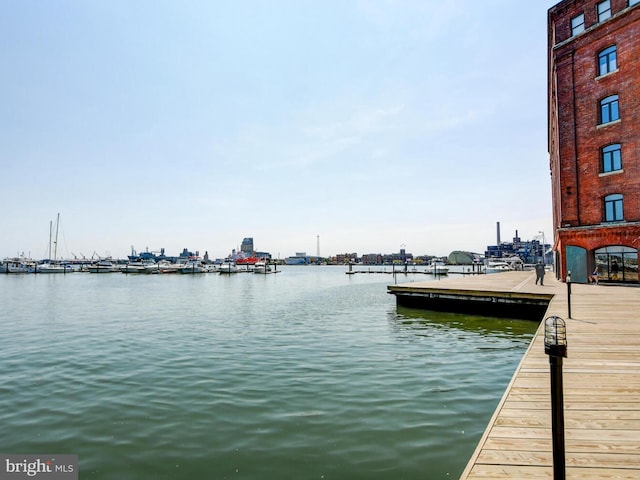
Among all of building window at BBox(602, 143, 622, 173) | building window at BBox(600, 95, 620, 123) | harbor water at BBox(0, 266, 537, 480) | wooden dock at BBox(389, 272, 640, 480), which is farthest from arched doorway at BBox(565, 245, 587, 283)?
wooden dock at BBox(389, 272, 640, 480)

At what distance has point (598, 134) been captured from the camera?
29234 mm

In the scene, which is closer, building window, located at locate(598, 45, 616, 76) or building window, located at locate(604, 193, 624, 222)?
building window, located at locate(604, 193, 624, 222)

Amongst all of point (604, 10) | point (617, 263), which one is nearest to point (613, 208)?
point (617, 263)

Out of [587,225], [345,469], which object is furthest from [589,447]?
[587,225]

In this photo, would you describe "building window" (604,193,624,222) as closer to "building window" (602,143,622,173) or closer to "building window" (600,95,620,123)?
"building window" (602,143,622,173)

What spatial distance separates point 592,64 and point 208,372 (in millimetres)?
33852

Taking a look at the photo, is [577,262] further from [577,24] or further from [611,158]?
[577,24]

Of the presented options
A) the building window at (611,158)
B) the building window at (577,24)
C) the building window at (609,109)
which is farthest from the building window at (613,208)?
the building window at (577,24)

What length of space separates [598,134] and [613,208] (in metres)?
5.52

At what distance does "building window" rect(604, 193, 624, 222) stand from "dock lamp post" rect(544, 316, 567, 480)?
30.6 metres

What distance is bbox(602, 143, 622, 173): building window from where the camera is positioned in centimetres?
2803

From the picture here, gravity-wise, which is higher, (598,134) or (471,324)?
(598,134)

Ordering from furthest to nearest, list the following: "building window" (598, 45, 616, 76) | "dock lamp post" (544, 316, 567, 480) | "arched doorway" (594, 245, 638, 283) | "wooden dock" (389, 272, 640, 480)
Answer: "building window" (598, 45, 616, 76) → "arched doorway" (594, 245, 638, 283) → "wooden dock" (389, 272, 640, 480) → "dock lamp post" (544, 316, 567, 480)

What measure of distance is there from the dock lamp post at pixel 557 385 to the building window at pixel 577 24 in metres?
36.2
